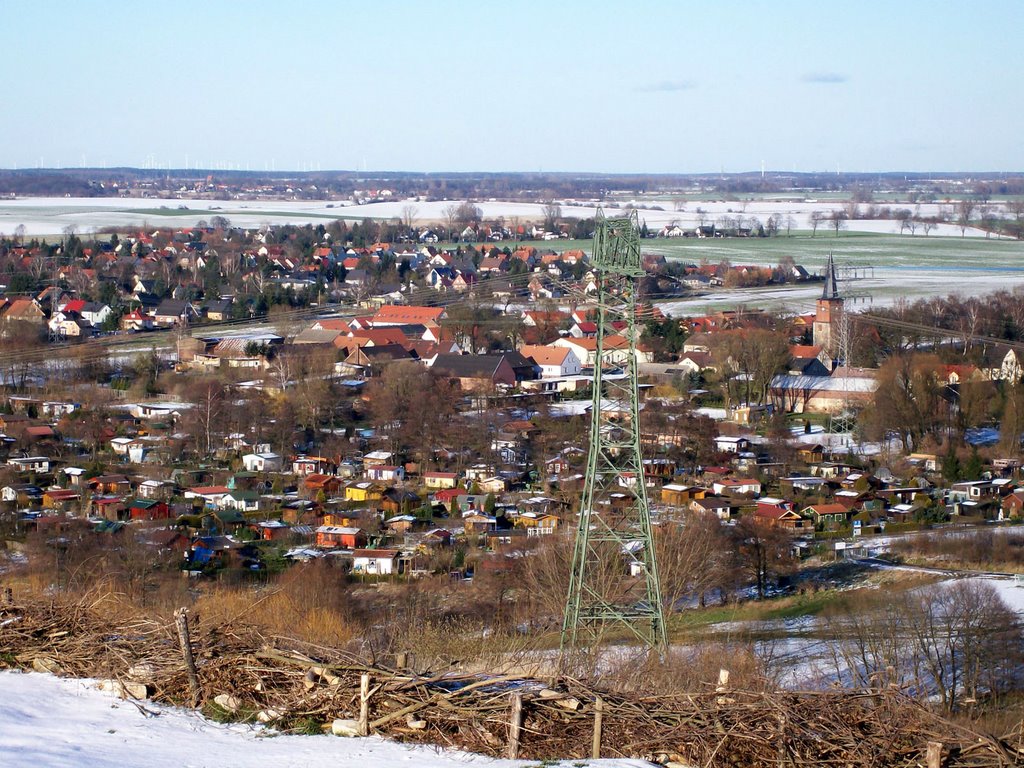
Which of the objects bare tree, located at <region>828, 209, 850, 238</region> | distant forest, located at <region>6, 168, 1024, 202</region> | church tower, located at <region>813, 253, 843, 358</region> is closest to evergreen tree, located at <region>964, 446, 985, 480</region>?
→ church tower, located at <region>813, 253, 843, 358</region>

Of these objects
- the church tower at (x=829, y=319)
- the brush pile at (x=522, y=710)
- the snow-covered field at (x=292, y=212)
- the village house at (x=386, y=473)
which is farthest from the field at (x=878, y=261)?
the brush pile at (x=522, y=710)

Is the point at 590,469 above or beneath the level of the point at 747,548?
above

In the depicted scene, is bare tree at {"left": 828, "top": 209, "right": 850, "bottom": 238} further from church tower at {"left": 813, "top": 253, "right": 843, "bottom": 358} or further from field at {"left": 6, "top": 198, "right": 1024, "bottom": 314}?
church tower at {"left": 813, "top": 253, "right": 843, "bottom": 358}

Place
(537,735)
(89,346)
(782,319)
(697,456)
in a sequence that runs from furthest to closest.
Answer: (782,319) < (89,346) < (697,456) < (537,735)

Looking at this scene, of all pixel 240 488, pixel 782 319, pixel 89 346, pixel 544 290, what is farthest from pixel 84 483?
pixel 544 290

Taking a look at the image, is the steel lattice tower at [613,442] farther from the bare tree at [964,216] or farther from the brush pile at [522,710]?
the bare tree at [964,216]

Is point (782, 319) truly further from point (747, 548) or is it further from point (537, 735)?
point (537, 735)

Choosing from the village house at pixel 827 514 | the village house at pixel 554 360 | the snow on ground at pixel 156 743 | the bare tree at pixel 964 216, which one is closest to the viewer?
the snow on ground at pixel 156 743
